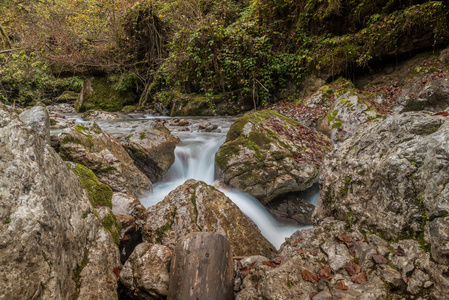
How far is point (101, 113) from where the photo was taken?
474 inches

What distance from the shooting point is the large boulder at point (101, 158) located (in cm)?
439

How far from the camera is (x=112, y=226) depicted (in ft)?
9.27

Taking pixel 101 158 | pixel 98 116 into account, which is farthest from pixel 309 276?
pixel 98 116

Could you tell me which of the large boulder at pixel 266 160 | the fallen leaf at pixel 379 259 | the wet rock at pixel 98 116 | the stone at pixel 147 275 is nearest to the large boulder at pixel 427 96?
the large boulder at pixel 266 160

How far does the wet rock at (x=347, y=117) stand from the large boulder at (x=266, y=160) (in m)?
1.25

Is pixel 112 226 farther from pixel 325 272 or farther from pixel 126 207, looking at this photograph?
pixel 325 272

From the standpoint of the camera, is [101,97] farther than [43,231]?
Yes

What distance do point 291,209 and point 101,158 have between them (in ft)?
13.9

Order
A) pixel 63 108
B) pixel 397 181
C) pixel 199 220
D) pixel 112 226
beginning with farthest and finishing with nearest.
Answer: pixel 63 108
pixel 199 220
pixel 112 226
pixel 397 181

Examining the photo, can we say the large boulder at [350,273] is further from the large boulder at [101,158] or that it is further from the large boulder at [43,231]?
the large boulder at [101,158]

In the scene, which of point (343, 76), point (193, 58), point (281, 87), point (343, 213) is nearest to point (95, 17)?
point (193, 58)

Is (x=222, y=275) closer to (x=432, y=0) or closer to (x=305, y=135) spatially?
(x=305, y=135)

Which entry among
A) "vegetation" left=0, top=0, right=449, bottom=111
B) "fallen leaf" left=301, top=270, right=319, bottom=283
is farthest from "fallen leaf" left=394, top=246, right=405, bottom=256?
"vegetation" left=0, top=0, right=449, bottom=111

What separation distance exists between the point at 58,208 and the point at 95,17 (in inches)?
673
